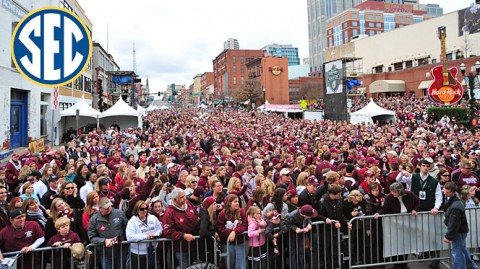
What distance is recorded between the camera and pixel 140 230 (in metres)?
5.20

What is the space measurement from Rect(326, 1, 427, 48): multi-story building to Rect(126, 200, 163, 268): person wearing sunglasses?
10782 cm

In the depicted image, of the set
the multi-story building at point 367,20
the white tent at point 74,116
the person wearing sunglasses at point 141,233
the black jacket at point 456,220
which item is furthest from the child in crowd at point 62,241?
the multi-story building at point 367,20

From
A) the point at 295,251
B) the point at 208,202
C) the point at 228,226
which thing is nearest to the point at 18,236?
the point at 208,202

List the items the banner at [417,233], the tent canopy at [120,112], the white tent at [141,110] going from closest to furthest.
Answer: the banner at [417,233]
the tent canopy at [120,112]
the white tent at [141,110]

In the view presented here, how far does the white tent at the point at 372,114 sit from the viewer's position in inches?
1121

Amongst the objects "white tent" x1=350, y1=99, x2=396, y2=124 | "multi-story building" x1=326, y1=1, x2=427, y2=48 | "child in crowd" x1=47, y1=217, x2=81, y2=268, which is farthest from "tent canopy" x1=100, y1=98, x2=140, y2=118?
"multi-story building" x1=326, y1=1, x2=427, y2=48

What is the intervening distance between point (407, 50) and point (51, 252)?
71.9 metres

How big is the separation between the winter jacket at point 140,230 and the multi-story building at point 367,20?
354ft

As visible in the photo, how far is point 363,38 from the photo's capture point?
77.4 metres

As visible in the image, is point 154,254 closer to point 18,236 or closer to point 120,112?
point 18,236

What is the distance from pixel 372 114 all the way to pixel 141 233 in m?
26.3

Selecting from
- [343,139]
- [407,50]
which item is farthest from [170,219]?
[407,50]

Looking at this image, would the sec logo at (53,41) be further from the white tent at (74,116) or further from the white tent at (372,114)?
the white tent at (372,114)

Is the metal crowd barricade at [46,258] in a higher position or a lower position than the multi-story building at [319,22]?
lower
